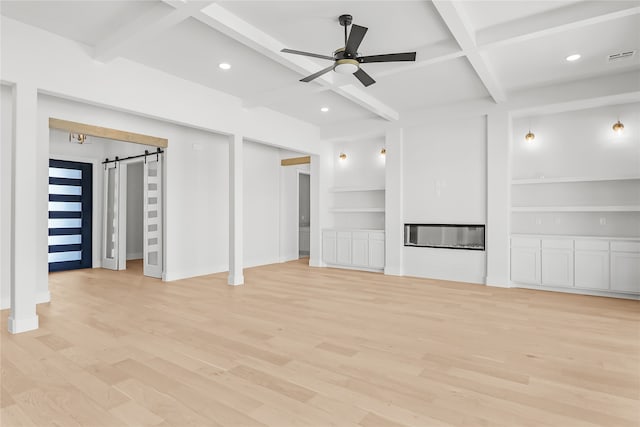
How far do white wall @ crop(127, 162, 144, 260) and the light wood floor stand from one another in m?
4.00

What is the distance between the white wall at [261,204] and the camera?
725 centimetres

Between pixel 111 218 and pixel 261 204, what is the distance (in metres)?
2.94

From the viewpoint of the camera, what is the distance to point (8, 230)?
163 inches

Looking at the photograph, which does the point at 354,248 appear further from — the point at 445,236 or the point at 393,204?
the point at 445,236

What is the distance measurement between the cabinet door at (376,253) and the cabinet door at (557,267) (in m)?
2.59

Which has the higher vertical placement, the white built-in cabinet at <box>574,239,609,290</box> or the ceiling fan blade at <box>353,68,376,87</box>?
the ceiling fan blade at <box>353,68,376,87</box>

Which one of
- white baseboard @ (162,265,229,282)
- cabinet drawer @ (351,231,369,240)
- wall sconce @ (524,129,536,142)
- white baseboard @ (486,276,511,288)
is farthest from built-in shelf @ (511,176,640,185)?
white baseboard @ (162,265,229,282)

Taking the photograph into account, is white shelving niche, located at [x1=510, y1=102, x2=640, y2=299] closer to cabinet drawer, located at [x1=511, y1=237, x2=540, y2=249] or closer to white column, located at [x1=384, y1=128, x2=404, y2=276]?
cabinet drawer, located at [x1=511, y1=237, x2=540, y2=249]

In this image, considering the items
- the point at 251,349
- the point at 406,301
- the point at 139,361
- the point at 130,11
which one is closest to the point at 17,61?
the point at 130,11

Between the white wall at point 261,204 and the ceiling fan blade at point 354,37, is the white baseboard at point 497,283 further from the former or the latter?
the white wall at point 261,204

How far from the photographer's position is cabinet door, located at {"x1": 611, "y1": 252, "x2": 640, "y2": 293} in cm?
452

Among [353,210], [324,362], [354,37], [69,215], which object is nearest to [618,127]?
[354,37]

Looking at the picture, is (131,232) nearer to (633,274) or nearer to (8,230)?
(8,230)

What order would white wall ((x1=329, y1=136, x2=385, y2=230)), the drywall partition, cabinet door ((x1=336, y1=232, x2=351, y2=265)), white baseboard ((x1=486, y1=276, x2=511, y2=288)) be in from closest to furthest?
white baseboard ((x1=486, y1=276, x2=511, y2=288)) → the drywall partition → cabinet door ((x1=336, y1=232, x2=351, y2=265)) → white wall ((x1=329, y1=136, x2=385, y2=230))
